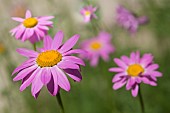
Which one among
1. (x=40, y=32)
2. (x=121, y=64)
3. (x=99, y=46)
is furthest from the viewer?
(x=99, y=46)

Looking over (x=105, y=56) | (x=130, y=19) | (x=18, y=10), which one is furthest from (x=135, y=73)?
(x=18, y=10)

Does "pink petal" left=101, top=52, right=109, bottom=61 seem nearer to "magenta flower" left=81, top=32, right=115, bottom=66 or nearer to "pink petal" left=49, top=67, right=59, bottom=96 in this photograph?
"magenta flower" left=81, top=32, right=115, bottom=66

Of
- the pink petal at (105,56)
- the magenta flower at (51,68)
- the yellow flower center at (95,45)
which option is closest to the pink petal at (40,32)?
the magenta flower at (51,68)

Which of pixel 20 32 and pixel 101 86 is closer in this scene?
pixel 20 32

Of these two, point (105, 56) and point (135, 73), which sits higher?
point (105, 56)

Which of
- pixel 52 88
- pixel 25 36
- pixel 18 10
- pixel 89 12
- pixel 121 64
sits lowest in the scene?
pixel 52 88

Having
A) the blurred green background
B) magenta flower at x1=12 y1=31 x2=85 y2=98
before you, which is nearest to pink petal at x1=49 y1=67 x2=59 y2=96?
magenta flower at x1=12 y1=31 x2=85 y2=98

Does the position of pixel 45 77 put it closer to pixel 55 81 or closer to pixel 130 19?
pixel 55 81
